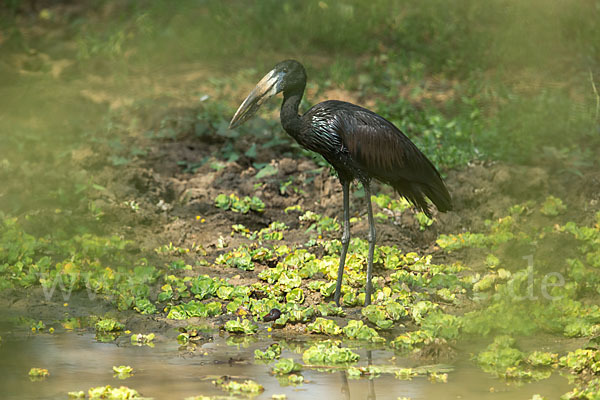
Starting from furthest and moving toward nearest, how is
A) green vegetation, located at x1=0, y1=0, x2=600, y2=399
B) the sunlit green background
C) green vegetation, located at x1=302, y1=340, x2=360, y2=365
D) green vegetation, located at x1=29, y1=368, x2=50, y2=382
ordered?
the sunlit green background → green vegetation, located at x1=0, y1=0, x2=600, y2=399 → green vegetation, located at x1=302, y1=340, x2=360, y2=365 → green vegetation, located at x1=29, y1=368, x2=50, y2=382

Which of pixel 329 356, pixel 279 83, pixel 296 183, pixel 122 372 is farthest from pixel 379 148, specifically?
pixel 122 372

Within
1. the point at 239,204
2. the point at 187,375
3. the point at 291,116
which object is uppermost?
the point at 239,204

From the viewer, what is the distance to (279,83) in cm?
666

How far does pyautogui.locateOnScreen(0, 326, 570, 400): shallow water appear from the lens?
4.59 metres

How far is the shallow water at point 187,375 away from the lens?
4590 millimetres

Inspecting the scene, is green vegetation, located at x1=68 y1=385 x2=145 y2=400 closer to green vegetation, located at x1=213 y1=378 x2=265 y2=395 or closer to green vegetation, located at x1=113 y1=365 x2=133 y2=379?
green vegetation, located at x1=113 y1=365 x2=133 y2=379

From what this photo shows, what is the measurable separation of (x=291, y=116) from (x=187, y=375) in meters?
2.43

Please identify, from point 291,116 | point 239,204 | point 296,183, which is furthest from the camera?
point 296,183

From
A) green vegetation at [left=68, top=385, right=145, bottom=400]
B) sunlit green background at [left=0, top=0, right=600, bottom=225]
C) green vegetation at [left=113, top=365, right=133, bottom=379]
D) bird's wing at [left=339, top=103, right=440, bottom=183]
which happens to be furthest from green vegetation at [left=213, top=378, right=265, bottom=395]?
sunlit green background at [left=0, top=0, right=600, bottom=225]

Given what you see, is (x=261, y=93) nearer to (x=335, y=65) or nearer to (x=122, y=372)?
(x=122, y=372)

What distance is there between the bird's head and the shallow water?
2110 millimetres

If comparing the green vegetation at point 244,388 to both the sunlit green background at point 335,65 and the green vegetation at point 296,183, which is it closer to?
the green vegetation at point 296,183

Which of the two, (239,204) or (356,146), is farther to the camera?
(239,204)

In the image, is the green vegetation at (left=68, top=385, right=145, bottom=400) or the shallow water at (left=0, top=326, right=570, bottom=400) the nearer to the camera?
the green vegetation at (left=68, top=385, right=145, bottom=400)
